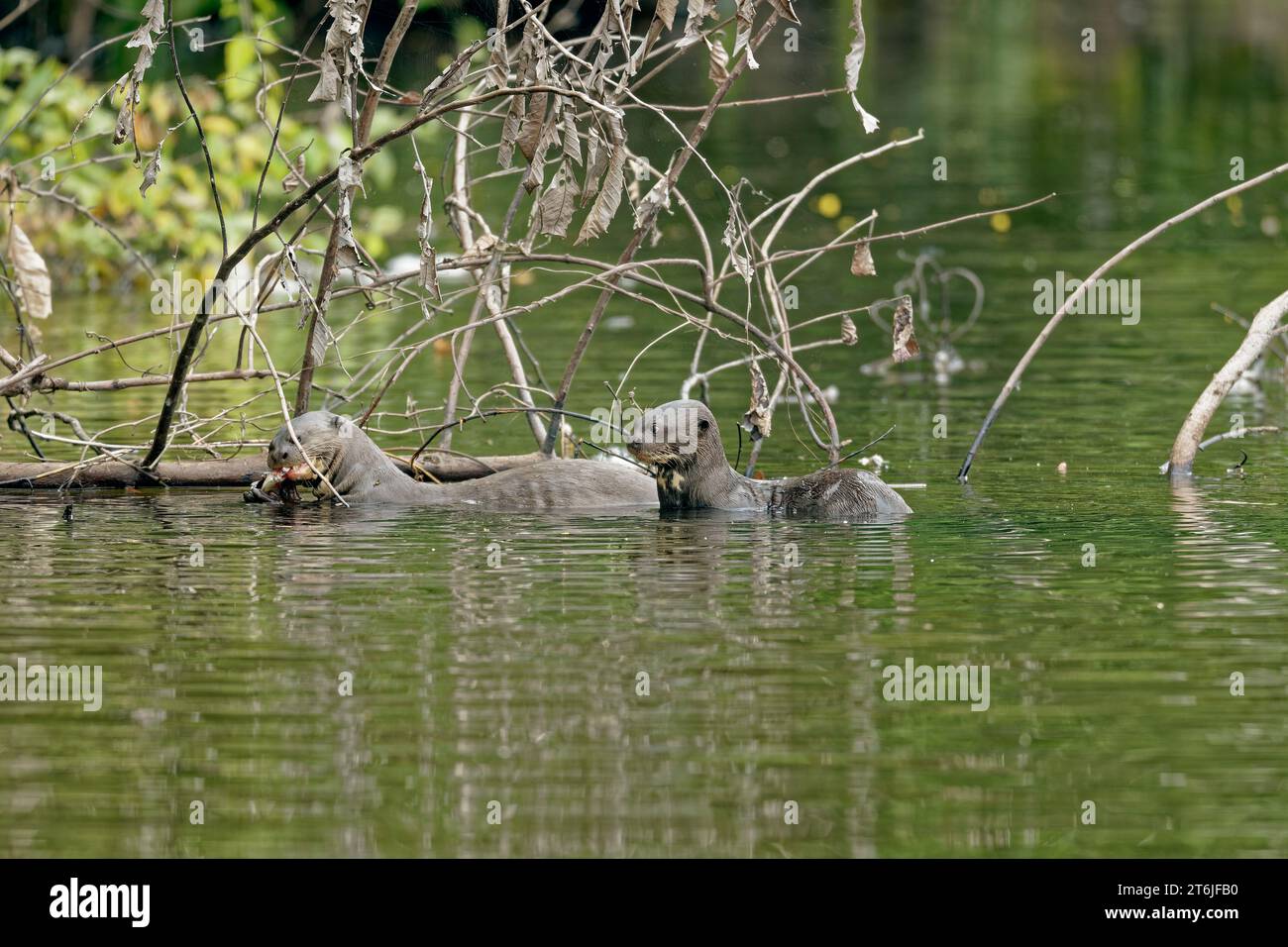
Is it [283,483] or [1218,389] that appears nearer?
[283,483]

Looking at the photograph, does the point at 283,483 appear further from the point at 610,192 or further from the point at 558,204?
the point at 610,192

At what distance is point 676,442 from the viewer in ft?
33.6

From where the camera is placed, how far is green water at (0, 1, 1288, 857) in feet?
18.0

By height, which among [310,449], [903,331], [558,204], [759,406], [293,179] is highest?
[293,179]

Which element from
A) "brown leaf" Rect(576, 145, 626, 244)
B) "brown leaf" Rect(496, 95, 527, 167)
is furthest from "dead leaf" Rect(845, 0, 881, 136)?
"brown leaf" Rect(496, 95, 527, 167)

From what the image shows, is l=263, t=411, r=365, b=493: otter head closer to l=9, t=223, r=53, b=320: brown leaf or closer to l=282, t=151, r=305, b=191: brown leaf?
l=282, t=151, r=305, b=191: brown leaf

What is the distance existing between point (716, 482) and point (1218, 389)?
2755 millimetres

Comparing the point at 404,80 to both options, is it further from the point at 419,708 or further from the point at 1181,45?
the point at 1181,45

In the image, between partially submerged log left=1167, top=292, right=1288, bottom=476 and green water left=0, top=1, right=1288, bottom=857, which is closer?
green water left=0, top=1, right=1288, bottom=857

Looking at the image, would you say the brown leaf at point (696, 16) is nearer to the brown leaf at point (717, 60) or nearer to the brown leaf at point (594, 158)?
the brown leaf at point (717, 60)

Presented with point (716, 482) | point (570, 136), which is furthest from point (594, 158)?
point (716, 482)

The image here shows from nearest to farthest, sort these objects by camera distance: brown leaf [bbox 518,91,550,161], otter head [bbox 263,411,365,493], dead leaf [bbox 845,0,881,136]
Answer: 1. dead leaf [bbox 845,0,881,136]
2. brown leaf [bbox 518,91,550,161]
3. otter head [bbox 263,411,365,493]

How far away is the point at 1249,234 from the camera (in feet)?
74.4

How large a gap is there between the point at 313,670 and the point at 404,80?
15739 mm
